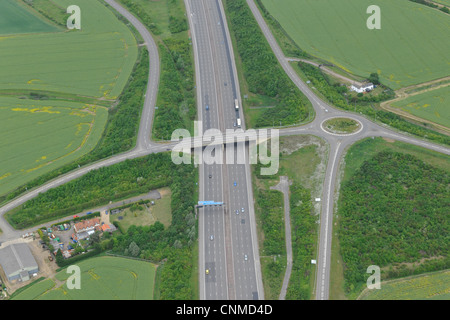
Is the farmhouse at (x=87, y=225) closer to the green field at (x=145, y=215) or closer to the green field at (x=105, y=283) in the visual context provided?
the green field at (x=145, y=215)

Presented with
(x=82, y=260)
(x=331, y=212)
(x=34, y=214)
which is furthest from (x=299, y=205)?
(x=34, y=214)

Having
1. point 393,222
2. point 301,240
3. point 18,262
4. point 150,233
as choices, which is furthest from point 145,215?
point 393,222

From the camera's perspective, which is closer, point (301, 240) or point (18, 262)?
point (18, 262)

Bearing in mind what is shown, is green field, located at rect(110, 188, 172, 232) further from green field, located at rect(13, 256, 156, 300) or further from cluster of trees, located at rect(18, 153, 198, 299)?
green field, located at rect(13, 256, 156, 300)

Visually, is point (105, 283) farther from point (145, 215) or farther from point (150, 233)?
point (145, 215)

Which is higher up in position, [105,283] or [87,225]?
[87,225]

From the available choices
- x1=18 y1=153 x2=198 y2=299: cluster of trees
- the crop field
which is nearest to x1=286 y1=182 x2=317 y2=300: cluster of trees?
the crop field
